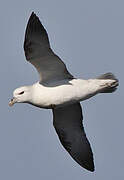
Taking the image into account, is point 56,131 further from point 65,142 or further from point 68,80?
point 68,80

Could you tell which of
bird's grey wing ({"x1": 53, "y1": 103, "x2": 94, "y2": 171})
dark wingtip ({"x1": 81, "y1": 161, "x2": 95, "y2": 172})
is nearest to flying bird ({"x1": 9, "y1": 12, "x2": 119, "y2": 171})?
bird's grey wing ({"x1": 53, "y1": 103, "x2": 94, "y2": 171})

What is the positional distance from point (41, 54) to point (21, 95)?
3.19 ft

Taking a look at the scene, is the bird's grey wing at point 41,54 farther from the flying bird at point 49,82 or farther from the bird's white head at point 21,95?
the bird's white head at point 21,95

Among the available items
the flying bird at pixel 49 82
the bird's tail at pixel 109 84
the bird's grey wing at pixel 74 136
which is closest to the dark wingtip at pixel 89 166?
the bird's grey wing at pixel 74 136

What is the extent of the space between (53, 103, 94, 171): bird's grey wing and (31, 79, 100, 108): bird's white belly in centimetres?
117

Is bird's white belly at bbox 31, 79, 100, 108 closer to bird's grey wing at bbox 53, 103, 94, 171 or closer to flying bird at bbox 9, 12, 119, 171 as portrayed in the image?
flying bird at bbox 9, 12, 119, 171

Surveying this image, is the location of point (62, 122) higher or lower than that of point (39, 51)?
lower

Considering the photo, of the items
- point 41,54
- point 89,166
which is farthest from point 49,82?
point 89,166

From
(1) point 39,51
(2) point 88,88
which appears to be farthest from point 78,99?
(1) point 39,51

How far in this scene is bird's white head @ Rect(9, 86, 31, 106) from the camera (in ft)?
51.5

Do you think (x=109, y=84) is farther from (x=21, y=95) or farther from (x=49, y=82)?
(x=21, y=95)

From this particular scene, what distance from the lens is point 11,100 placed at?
16031 mm

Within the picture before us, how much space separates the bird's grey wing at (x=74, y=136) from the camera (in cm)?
1669

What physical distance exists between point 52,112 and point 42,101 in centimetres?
122
